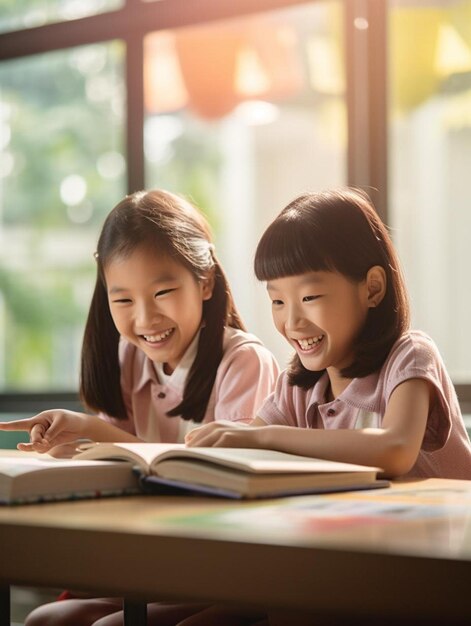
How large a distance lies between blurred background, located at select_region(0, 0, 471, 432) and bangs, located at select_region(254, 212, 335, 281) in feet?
3.85

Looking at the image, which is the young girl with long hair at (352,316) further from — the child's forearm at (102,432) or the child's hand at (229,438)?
the child's forearm at (102,432)

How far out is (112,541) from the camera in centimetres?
77

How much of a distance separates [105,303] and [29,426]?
17.1 inches

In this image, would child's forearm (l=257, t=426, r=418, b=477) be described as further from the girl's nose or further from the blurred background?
the blurred background

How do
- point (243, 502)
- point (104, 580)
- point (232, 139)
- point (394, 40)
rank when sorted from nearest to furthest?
point (104, 580) → point (243, 502) → point (394, 40) → point (232, 139)

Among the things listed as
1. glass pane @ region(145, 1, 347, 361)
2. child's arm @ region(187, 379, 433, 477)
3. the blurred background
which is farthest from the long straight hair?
glass pane @ region(145, 1, 347, 361)

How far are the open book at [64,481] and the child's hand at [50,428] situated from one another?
42 cm

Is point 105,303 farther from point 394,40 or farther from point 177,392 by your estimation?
point 394,40

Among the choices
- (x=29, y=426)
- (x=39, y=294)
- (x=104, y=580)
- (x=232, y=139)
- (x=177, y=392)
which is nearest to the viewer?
(x=104, y=580)

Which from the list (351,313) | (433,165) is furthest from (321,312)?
(433,165)

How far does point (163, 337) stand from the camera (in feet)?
5.84

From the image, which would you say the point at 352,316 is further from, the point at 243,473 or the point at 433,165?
the point at 433,165

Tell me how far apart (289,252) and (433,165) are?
5.23 ft

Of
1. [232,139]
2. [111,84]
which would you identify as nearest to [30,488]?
[232,139]
